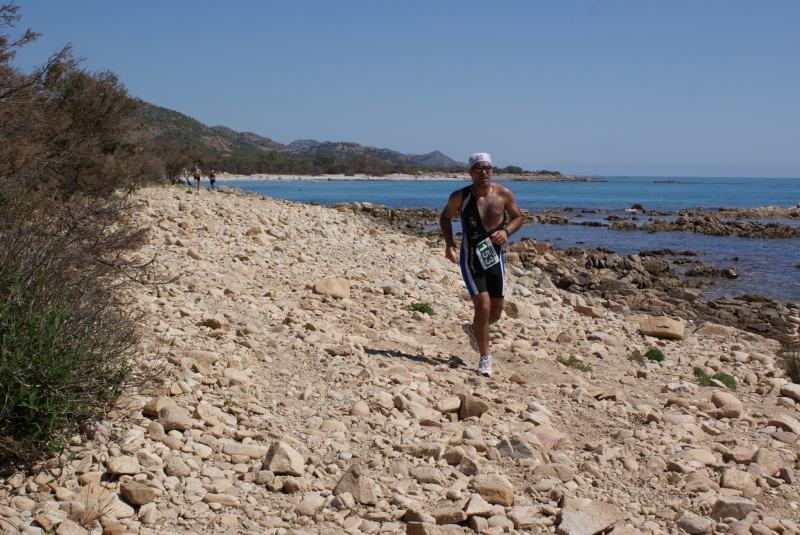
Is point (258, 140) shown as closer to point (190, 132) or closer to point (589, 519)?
point (190, 132)

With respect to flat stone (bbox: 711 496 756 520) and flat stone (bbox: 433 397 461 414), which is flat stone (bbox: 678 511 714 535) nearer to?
flat stone (bbox: 711 496 756 520)

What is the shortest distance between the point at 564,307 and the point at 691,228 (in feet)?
80.6

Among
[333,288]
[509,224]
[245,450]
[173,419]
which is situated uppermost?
[509,224]

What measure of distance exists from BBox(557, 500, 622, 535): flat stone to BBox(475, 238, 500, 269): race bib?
2764 mm

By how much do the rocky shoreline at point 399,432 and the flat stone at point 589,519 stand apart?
1cm

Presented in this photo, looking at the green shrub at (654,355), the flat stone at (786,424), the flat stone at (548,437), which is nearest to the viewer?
the flat stone at (548,437)

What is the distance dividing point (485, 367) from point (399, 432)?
1.74 metres

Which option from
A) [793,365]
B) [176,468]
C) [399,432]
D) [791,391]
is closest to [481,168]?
[399,432]

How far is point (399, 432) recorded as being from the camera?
4.63m

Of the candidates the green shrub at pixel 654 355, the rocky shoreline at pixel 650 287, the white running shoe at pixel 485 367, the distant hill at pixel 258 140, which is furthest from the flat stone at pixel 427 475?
the distant hill at pixel 258 140

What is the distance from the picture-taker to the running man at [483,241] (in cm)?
621

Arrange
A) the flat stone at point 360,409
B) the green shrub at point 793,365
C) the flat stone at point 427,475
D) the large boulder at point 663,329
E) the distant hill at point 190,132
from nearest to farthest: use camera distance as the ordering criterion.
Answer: the flat stone at point 427,475, the flat stone at point 360,409, the green shrub at point 793,365, the large boulder at point 663,329, the distant hill at point 190,132

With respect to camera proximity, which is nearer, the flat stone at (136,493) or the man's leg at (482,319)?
the flat stone at (136,493)

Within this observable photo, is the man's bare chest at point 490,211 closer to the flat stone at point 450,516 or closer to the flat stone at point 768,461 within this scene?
the flat stone at point 768,461
